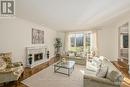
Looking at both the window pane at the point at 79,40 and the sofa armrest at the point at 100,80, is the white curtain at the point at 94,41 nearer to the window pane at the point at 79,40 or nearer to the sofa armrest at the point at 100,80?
the window pane at the point at 79,40

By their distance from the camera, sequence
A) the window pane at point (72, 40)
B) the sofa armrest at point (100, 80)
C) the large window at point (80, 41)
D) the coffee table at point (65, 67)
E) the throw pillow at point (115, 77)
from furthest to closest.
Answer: the window pane at point (72, 40), the large window at point (80, 41), the coffee table at point (65, 67), the sofa armrest at point (100, 80), the throw pillow at point (115, 77)

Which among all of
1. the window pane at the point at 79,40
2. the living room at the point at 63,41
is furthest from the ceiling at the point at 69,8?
the window pane at the point at 79,40

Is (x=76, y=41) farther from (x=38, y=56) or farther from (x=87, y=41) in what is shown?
(x=38, y=56)

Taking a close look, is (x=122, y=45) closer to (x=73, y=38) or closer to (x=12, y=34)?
(x=73, y=38)

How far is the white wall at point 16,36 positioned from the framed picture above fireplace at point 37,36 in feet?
0.96

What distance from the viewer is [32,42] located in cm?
623

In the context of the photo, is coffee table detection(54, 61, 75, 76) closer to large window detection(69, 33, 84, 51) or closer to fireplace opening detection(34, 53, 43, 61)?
fireplace opening detection(34, 53, 43, 61)

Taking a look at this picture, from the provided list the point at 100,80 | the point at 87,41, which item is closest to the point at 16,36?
the point at 100,80

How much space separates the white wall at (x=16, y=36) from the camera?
174 inches

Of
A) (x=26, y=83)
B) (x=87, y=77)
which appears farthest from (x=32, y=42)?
(x=87, y=77)

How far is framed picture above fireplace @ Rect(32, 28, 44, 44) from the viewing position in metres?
6.32

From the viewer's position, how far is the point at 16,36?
5023 mm

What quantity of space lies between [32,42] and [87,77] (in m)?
4.29

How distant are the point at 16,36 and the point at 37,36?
A: 177cm
